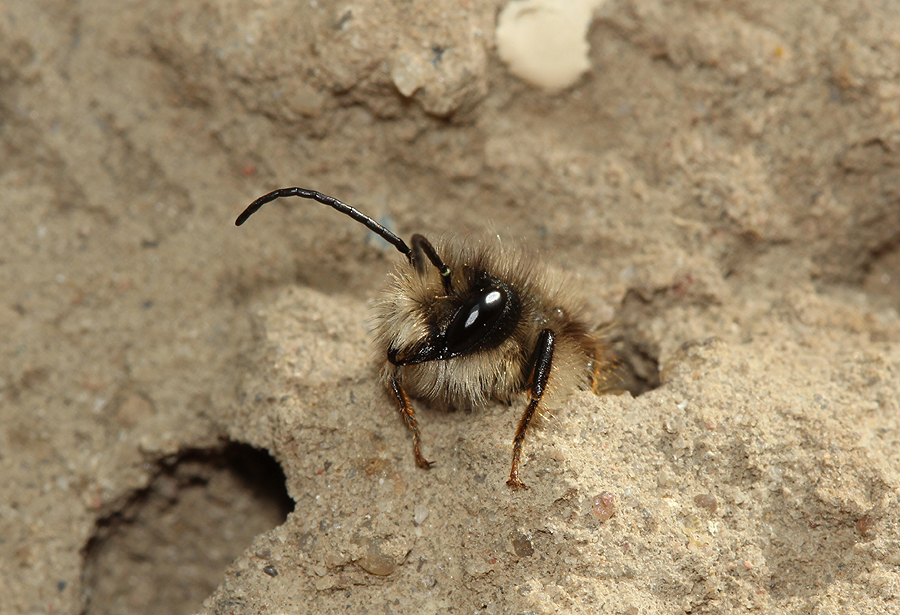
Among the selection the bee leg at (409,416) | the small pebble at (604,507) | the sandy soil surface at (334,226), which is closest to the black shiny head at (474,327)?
the bee leg at (409,416)

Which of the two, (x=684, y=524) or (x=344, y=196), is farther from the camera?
(x=344, y=196)

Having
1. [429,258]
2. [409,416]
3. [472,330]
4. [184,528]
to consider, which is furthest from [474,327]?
[184,528]

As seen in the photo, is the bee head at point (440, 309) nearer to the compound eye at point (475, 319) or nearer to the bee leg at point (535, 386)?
the compound eye at point (475, 319)

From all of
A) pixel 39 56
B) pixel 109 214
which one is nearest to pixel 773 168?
pixel 109 214

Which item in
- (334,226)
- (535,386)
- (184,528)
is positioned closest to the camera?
(535,386)

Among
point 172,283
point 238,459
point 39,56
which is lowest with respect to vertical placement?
point 238,459

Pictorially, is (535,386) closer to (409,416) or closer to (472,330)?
(472,330)

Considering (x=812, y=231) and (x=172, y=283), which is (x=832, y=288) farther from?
(x=172, y=283)
